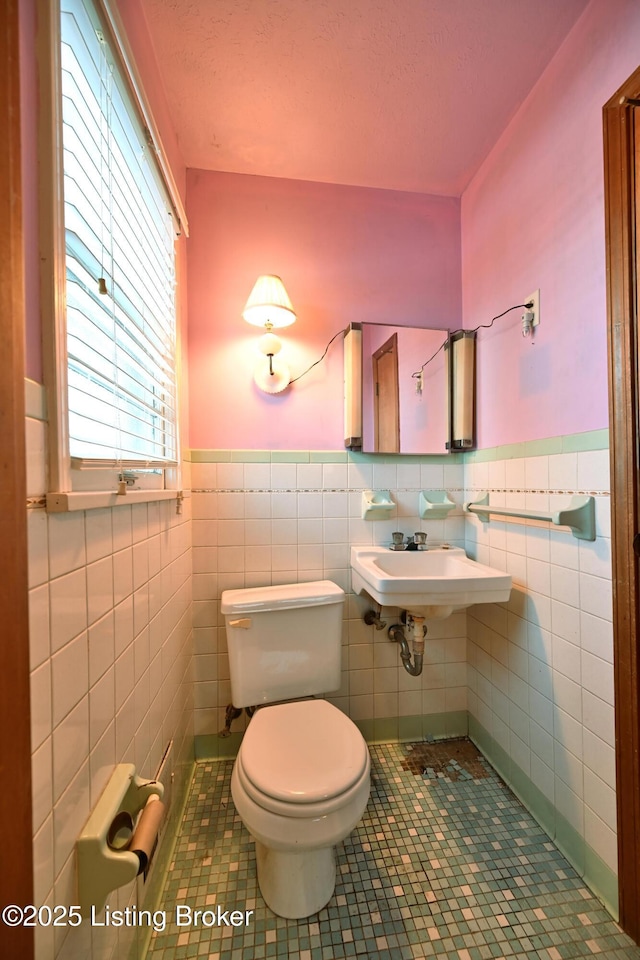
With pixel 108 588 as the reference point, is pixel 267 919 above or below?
below

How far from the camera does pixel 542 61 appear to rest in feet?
3.84

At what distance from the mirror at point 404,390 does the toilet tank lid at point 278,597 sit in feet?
2.08

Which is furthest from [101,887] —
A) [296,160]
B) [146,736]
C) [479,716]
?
[296,160]

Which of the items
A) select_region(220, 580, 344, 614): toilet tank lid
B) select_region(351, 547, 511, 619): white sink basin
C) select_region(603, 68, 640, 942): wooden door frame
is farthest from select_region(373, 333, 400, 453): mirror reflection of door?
select_region(603, 68, 640, 942): wooden door frame

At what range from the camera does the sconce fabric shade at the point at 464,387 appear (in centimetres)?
162

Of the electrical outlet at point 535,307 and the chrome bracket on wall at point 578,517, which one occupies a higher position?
the electrical outlet at point 535,307

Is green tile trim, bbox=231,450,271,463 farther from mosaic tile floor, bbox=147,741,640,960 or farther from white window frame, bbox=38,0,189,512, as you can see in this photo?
mosaic tile floor, bbox=147,741,640,960

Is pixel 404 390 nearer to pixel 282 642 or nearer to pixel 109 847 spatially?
pixel 282 642

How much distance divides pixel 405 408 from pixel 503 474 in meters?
0.50

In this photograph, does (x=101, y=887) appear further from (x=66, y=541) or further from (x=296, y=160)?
(x=296, y=160)

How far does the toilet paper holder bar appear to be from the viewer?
602mm

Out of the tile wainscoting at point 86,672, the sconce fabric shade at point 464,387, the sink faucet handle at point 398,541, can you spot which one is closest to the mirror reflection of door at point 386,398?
the sconce fabric shade at point 464,387

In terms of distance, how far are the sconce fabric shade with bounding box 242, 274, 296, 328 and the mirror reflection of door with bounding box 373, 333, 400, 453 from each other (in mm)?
430

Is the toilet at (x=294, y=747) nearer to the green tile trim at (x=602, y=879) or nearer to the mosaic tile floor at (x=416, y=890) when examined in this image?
the mosaic tile floor at (x=416, y=890)
